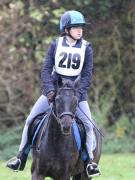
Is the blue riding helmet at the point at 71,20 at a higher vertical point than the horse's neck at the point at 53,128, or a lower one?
higher

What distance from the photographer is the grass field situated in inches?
509

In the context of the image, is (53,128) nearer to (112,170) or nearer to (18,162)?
(18,162)

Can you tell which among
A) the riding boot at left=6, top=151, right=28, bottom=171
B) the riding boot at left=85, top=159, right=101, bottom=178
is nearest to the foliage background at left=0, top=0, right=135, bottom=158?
the riding boot at left=6, top=151, right=28, bottom=171

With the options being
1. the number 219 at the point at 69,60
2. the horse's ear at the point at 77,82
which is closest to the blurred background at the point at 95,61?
the number 219 at the point at 69,60

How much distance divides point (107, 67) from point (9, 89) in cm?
339

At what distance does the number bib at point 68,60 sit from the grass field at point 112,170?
14.7ft

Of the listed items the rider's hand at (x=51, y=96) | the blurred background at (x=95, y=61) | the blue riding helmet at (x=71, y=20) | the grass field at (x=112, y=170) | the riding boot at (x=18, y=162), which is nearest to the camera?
the rider's hand at (x=51, y=96)

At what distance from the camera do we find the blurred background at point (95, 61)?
18688 mm

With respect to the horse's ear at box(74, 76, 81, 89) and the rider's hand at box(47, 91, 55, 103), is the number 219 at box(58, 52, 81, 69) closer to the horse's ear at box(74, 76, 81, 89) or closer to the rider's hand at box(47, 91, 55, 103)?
the horse's ear at box(74, 76, 81, 89)

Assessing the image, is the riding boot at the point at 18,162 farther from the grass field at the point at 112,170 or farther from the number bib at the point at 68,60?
the grass field at the point at 112,170

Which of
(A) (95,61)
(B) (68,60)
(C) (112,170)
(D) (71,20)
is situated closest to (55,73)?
(B) (68,60)

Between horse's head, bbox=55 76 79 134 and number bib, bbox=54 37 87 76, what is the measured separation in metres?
0.49

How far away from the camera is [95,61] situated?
802 inches

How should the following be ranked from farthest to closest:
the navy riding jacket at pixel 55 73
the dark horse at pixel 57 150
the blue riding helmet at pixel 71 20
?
the blue riding helmet at pixel 71 20
the navy riding jacket at pixel 55 73
the dark horse at pixel 57 150
